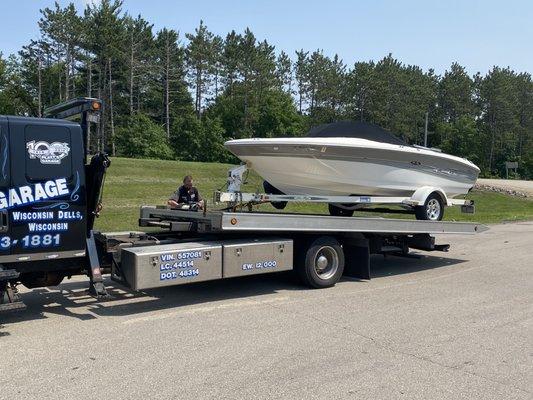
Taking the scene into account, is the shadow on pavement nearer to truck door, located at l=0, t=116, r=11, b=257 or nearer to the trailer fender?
truck door, located at l=0, t=116, r=11, b=257

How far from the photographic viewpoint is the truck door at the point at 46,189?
576cm

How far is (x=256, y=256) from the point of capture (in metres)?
7.61

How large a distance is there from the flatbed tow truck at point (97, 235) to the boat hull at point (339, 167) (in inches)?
52.3

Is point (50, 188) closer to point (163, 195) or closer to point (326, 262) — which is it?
point (326, 262)

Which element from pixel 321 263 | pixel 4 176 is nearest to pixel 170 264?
pixel 4 176

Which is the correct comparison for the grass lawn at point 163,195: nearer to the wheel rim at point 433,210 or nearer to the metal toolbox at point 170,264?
the metal toolbox at point 170,264

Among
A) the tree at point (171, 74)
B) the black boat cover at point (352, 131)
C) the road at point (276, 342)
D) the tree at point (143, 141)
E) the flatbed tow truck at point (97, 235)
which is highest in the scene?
the tree at point (171, 74)

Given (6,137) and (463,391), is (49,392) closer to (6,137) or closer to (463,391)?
(6,137)

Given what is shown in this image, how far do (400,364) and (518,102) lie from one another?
9666 cm

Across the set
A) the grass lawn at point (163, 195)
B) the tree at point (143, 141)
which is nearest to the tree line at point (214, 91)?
the tree at point (143, 141)

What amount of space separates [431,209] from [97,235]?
698cm

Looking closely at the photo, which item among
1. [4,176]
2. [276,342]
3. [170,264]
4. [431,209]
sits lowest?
[276,342]

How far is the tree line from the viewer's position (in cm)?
5844

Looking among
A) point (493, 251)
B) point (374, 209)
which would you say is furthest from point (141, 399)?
point (493, 251)
